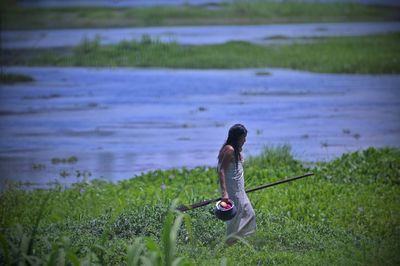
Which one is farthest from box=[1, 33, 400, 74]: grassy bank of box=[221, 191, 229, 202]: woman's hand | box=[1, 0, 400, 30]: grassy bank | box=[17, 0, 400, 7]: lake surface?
box=[221, 191, 229, 202]: woman's hand

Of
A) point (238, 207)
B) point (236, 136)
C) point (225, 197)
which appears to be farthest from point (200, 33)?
point (225, 197)

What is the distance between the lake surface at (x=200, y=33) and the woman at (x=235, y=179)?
19980 millimetres

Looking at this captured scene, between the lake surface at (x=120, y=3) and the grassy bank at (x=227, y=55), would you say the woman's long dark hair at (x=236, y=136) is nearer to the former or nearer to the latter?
the grassy bank at (x=227, y=55)

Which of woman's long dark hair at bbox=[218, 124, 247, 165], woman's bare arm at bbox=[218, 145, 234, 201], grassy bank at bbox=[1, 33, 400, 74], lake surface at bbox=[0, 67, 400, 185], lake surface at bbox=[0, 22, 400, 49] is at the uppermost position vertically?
woman's long dark hair at bbox=[218, 124, 247, 165]

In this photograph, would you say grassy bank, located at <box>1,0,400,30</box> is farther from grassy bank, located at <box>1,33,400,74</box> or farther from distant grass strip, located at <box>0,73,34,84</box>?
distant grass strip, located at <box>0,73,34,84</box>

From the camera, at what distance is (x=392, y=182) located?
10531mm

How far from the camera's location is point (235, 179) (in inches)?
297

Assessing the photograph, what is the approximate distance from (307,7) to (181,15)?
3.84 metres

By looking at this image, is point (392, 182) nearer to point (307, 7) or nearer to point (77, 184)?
point (77, 184)

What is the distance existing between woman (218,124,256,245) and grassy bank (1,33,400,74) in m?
16.4

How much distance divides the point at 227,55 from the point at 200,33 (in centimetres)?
491

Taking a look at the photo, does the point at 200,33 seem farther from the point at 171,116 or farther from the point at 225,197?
the point at 225,197

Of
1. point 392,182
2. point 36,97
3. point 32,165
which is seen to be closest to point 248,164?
point 392,182

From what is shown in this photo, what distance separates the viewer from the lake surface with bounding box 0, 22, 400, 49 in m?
28.4
